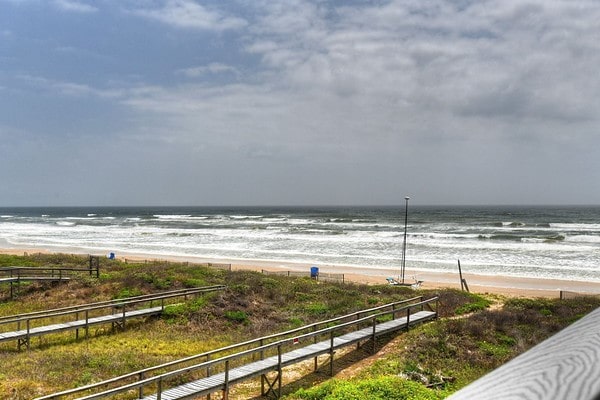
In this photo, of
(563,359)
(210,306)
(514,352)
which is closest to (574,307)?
(514,352)

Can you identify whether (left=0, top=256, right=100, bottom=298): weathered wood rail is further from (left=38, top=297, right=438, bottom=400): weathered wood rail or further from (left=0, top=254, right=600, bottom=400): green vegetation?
(left=38, top=297, right=438, bottom=400): weathered wood rail

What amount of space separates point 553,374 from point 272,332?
14518 mm

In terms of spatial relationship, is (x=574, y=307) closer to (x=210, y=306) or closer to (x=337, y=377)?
(x=337, y=377)

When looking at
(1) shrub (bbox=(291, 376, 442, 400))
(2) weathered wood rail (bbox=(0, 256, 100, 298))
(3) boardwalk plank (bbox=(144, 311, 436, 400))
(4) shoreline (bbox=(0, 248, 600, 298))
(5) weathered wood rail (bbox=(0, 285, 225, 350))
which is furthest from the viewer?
→ (4) shoreline (bbox=(0, 248, 600, 298))

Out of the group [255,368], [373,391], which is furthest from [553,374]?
[255,368]

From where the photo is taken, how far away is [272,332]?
1509 centimetres

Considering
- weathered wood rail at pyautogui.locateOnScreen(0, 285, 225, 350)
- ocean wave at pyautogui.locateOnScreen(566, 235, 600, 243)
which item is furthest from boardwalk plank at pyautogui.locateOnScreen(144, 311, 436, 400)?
ocean wave at pyautogui.locateOnScreen(566, 235, 600, 243)

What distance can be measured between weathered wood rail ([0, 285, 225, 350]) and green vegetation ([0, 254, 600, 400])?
39cm

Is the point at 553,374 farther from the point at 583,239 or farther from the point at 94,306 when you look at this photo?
the point at 583,239

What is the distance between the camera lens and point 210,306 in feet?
56.3

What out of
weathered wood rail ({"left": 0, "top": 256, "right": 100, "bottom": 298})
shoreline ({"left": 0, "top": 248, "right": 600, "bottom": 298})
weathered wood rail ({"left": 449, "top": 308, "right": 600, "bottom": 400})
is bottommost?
shoreline ({"left": 0, "top": 248, "right": 600, "bottom": 298})

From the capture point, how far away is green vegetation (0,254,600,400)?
10.1 metres

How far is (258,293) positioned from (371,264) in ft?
70.7

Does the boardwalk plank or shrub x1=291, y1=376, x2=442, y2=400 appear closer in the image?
shrub x1=291, y1=376, x2=442, y2=400
